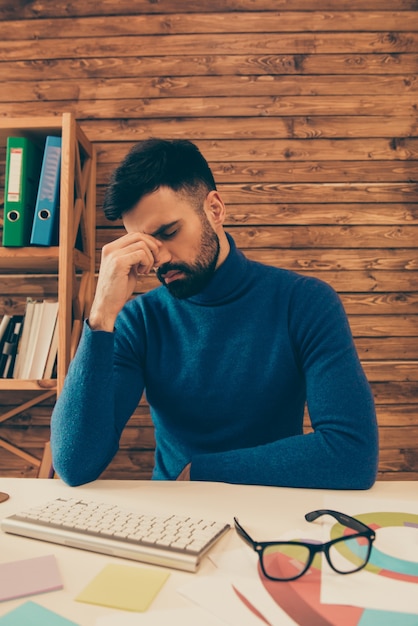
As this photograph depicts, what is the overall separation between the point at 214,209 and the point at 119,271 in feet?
1.07

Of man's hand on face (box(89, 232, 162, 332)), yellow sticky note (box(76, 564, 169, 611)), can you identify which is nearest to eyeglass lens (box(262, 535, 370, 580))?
yellow sticky note (box(76, 564, 169, 611))

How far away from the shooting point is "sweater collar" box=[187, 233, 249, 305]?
1282 millimetres

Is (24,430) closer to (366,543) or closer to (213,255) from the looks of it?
(213,255)

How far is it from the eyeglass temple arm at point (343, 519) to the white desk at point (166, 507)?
0.02 metres

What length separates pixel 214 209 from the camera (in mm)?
1342

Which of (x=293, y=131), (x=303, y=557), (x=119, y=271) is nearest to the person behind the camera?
(x=303, y=557)

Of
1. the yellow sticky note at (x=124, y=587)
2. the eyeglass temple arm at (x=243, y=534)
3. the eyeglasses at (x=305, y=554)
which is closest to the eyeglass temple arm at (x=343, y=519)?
the eyeglasses at (x=305, y=554)

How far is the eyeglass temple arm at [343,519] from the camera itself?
0.67 metres

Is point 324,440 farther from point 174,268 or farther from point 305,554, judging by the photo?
point 174,268

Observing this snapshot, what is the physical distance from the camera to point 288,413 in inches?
49.2

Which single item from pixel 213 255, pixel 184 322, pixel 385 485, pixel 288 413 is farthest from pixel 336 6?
pixel 385 485

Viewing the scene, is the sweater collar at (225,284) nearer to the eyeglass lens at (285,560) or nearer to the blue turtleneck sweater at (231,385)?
the blue turtleneck sweater at (231,385)

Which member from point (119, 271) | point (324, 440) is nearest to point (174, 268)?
point (119, 271)

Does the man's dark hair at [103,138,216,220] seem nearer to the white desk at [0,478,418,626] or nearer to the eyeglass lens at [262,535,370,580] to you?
the white desk at [0,478,418,626]
